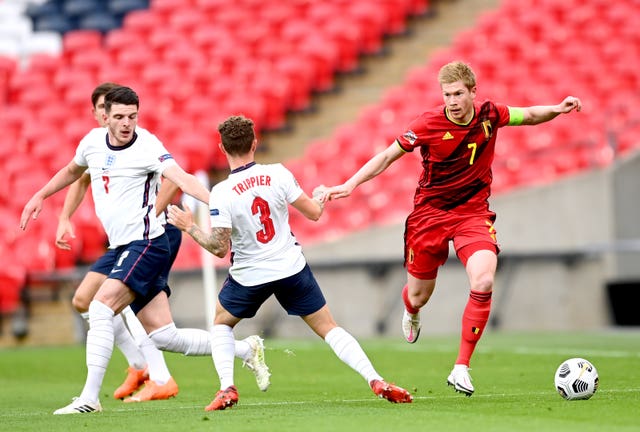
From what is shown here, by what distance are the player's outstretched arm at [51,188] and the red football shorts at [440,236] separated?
2.27 meters

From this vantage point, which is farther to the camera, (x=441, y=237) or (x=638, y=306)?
(x=638, y=306)

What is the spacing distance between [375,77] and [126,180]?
14122 mm

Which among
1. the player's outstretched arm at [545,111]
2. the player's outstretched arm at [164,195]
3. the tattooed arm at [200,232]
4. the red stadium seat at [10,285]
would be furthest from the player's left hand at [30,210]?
the red stadium seat at [10,285]

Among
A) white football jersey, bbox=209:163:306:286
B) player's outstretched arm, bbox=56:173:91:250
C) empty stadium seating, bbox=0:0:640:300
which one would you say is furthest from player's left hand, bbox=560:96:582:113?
empty stadium seating, bbox=0:0:640:300

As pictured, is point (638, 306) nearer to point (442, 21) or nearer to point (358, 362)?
point (442, 21)

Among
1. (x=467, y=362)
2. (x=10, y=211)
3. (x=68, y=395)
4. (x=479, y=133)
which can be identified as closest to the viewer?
(x=467, y=362)

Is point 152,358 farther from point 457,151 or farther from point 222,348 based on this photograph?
point 457,151

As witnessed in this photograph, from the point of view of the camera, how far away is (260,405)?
7.76 metres

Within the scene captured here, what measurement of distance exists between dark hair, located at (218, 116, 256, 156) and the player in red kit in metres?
0.72

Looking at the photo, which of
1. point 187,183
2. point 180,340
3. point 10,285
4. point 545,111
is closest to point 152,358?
A: point 180,340

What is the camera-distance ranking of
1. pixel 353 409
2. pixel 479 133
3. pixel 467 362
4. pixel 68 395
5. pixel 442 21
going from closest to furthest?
pixel 353 409 < pixel 467 362 < pixel 479 133 < pixel 68 395 < pixel 442 21

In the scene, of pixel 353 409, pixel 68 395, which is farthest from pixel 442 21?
pixel 353 409

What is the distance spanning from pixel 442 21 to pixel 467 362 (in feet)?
52.7

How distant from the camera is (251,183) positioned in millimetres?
7258
